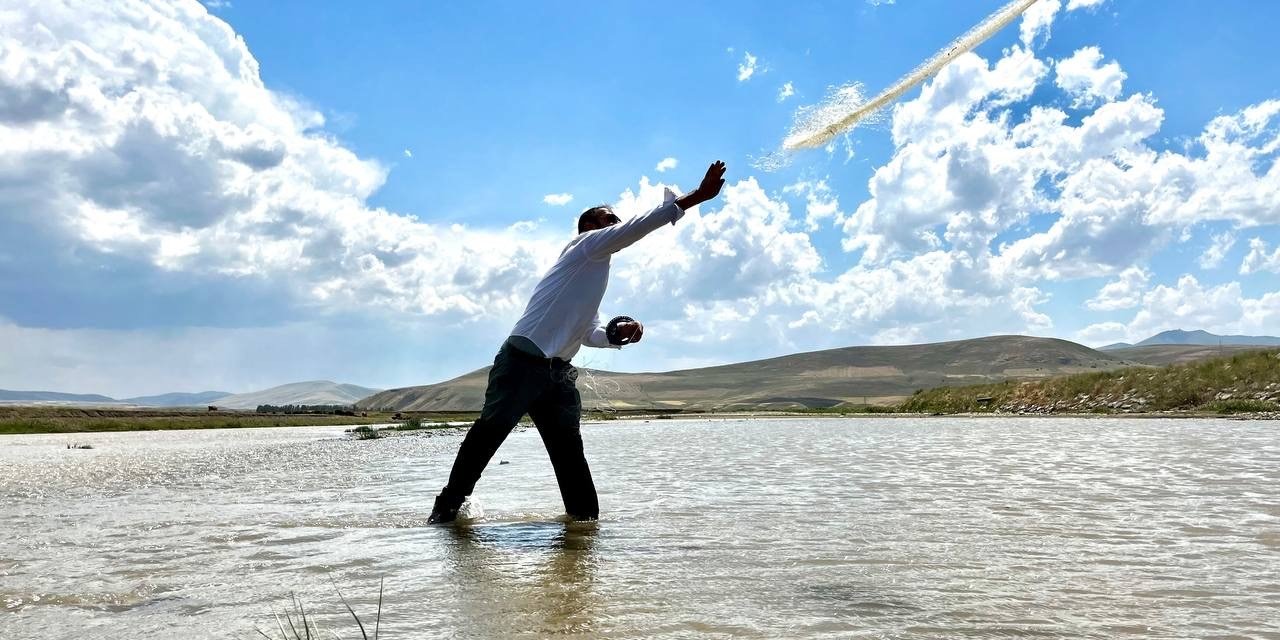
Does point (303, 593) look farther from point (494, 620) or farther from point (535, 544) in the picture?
point (535, 544)

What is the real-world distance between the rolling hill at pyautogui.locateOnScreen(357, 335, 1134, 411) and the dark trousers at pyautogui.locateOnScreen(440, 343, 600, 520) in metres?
129

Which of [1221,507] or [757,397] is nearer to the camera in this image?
[1221,507]

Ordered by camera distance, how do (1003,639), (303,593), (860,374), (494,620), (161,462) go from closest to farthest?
(1003,639), (494,620), (303,593), (161,462), (860,374)

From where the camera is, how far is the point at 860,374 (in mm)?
173125

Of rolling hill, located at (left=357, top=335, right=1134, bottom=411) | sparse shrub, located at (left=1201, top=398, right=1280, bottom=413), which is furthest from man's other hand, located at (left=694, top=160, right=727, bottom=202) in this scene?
rolling hill, located at (left=357, top=335, right=1134, bottom=411)

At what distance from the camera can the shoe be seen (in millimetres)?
6129

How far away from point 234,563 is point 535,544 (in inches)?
66.4

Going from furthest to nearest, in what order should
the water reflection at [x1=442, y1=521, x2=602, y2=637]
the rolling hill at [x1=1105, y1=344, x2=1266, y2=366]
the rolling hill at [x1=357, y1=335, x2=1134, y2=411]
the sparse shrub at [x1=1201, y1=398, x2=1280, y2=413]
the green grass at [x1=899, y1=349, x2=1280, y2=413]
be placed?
1. the rolling hill at [x1=1105, y1=344, x2=1266, y2=366]
2. the rolling hill at [x1=357, y1=335, x2=1134, y2=411]
3. the green grass at [x1=899, y1=349, x2=1280, y2=413]
4. the sparse shrub at [x1=1201, y1=398, x2=1280, y2=413]
5. the water reflection at [x1=442, y1=521, x2=602, y2=637]

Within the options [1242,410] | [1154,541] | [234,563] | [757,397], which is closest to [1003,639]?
[1154,541]

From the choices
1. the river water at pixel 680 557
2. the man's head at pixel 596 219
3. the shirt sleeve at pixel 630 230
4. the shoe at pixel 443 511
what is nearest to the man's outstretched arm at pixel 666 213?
the shirt sleeve at pixel 630 230

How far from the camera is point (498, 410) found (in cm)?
599

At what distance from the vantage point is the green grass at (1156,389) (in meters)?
29.1

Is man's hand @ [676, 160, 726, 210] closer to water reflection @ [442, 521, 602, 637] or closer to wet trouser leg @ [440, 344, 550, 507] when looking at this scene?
wet trouser leg @ [440, 344, 550, 507]

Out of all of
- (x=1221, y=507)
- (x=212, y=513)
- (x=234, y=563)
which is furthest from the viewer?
(x=212, y=513)
